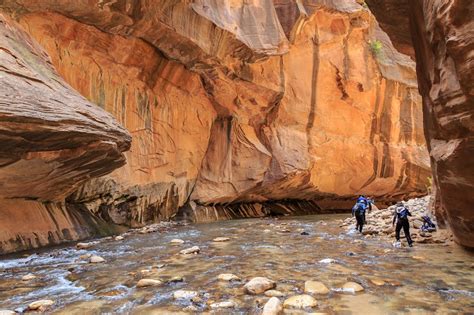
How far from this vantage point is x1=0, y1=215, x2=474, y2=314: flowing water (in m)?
4.75

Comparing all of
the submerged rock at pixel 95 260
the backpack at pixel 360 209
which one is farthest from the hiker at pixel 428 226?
the submerged rock at pixel 95 260

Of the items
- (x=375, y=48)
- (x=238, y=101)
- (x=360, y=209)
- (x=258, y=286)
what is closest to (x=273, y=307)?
(x=258, y=286)

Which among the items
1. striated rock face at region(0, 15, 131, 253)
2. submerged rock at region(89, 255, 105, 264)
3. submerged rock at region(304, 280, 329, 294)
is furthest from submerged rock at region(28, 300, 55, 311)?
striated rock face at region(0, 15, 131, 253)

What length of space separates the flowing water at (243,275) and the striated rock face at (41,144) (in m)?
1.53

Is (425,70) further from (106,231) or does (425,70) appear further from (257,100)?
(257,100)

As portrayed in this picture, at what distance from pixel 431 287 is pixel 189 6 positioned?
45.5ft

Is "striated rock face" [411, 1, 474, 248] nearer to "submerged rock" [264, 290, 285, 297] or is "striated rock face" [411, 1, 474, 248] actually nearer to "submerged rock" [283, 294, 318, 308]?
"submerged rock" [283, 294, 318, 308]

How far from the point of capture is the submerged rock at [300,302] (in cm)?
464

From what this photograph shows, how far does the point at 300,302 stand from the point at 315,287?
0.70 meters

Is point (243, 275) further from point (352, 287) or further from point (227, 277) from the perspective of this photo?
point (352, 287)

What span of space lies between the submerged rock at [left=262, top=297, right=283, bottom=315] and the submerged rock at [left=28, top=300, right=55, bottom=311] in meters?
2.62

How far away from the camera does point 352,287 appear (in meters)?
5.35

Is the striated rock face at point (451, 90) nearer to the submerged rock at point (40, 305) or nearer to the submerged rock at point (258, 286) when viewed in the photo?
the submerged rock at point (258, 286)

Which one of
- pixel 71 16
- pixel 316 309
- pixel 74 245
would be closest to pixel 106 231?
pixel 74 245
